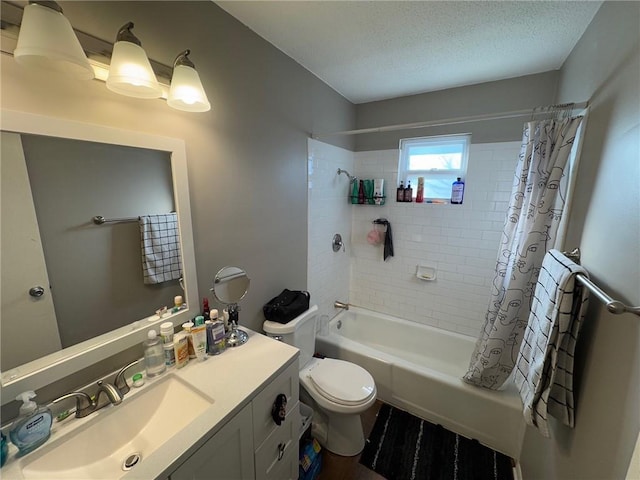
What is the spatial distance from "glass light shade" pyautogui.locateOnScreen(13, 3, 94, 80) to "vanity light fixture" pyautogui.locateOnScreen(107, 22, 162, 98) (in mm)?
112

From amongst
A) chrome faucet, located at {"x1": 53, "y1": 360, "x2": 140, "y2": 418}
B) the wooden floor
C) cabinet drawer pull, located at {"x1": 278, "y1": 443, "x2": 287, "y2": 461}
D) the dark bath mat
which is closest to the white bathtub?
the dark bath mat

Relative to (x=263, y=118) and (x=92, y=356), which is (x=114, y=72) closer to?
(x=263, y=118)

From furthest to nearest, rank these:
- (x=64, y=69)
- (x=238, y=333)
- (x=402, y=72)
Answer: (x=402, y=72) < (x=238, y=333) < (x=64, y=69)

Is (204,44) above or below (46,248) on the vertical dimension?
above

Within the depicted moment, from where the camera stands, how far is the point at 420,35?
4.88ft

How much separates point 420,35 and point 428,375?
224 cm

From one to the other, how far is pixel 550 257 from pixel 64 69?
1896 millimetres

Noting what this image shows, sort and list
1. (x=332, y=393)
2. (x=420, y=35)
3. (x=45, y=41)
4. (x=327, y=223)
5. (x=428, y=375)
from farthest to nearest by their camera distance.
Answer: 1. (x=327, y=223)
2. (x=428, y=375)
3. (x=332, y=393)
4. (x=420, y=35)
5. (x=45, y=41)

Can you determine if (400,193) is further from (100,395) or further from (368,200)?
(100,395)

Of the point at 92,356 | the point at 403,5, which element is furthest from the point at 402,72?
the point at 92,356

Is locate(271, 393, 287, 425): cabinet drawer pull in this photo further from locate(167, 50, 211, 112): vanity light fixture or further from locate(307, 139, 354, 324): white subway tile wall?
locate(167, 50, 211, 112): vanity light fixture

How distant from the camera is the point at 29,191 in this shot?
805mm

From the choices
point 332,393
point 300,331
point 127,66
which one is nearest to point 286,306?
point 300,331

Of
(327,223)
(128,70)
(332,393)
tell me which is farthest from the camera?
(327,223)
